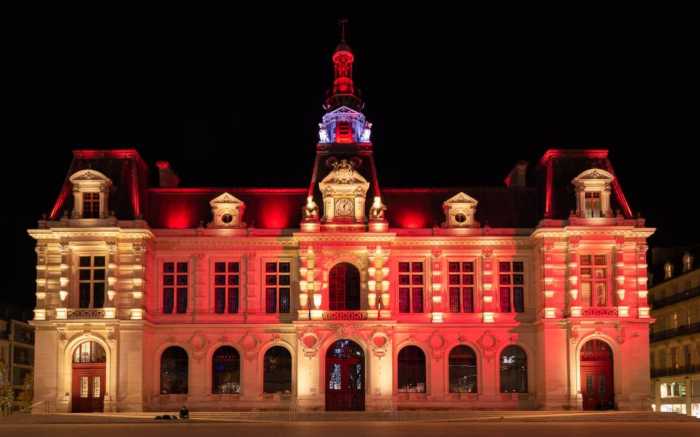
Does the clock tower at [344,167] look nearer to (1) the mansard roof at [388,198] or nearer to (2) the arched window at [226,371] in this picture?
(1) the mansard roof at [388,198]

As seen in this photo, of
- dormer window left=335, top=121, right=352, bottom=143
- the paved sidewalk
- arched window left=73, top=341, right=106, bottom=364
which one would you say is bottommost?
the paved sidewalk

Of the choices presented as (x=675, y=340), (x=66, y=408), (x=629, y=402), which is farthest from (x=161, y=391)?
(x=675, y=340)

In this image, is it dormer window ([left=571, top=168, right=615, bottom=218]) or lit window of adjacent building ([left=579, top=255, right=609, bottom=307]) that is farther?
dormer window ([left=571, top=168, right=615, bottom=218])

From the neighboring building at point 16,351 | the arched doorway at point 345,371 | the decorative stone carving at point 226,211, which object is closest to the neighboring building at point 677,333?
the arched doorway at point 345,371

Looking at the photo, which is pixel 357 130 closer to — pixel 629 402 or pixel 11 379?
pixel 629 402

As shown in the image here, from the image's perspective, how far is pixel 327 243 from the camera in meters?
54.7

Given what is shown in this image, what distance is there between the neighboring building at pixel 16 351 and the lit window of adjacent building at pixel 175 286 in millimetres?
22661

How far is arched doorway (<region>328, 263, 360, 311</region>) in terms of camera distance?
2160 inches

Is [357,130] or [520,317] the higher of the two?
[357,130]

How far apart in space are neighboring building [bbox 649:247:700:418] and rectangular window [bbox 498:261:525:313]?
50.7 ft

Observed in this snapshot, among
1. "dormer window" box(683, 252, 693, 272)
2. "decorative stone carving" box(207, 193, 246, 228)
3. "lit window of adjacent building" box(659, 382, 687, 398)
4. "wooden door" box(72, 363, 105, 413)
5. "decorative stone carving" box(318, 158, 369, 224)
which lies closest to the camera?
"wooden door" box(72, 363, 105, 413)

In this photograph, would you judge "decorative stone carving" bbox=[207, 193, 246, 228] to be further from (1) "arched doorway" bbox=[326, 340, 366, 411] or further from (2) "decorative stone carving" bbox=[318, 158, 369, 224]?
(1) "arched doorway" bbox=[326, 340, 366, 411]

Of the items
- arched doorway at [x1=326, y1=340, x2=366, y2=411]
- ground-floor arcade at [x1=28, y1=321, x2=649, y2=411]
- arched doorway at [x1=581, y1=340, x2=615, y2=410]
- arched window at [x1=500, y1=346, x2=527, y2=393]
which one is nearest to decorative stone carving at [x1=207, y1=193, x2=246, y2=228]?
ground-floor arcade at [x1=28, y1=321, x2=649, y2=411]

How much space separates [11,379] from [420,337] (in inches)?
1426
